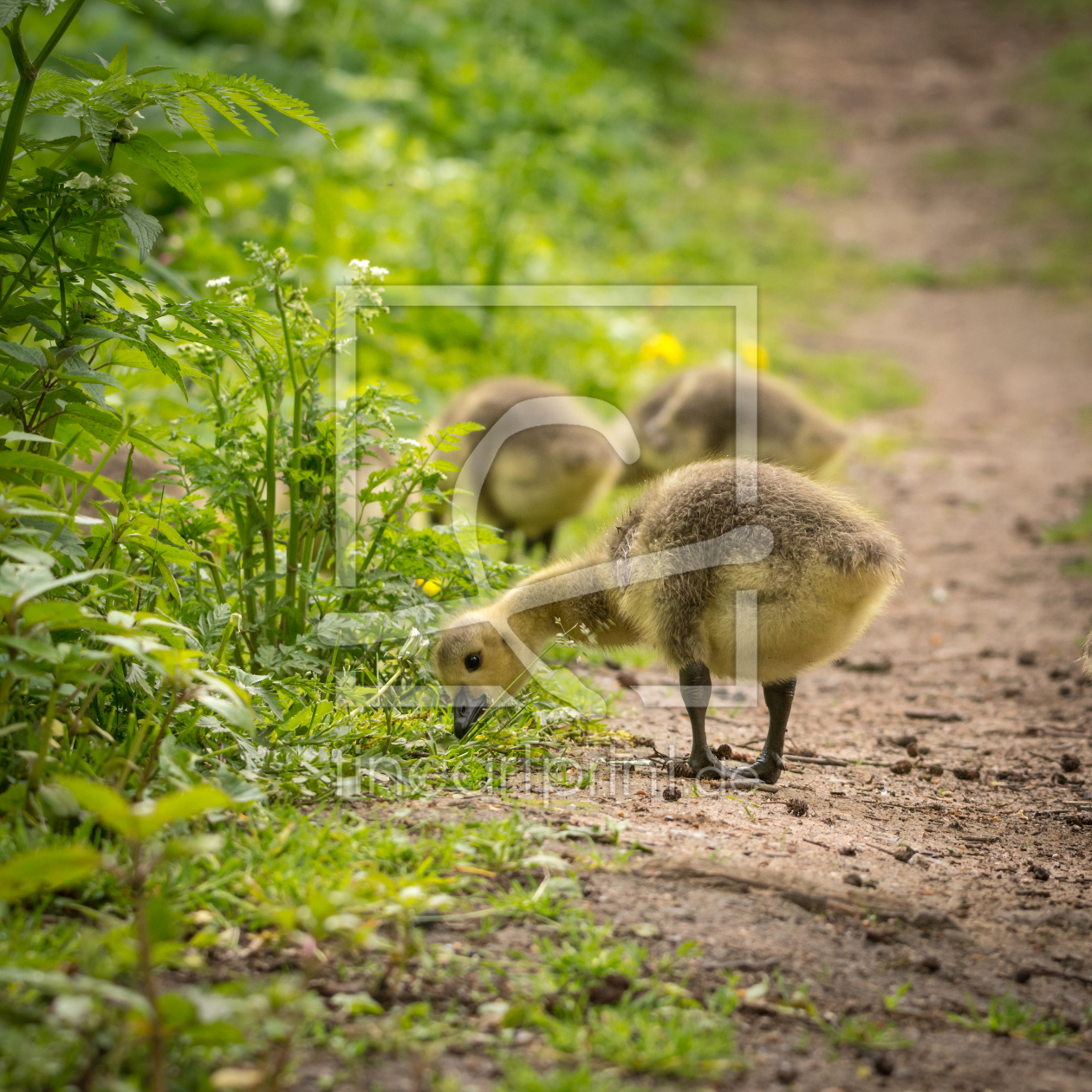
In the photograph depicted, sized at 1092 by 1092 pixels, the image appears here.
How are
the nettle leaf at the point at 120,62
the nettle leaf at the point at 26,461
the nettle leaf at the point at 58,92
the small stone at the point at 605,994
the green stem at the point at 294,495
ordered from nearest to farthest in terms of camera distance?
the small stone at the point at 605,994
the nettle leaf at the point at 26,461
the nettle leaf at the point at 58,92
the nettle leaf at the point at 120,62
the green stem at the point at 294,495

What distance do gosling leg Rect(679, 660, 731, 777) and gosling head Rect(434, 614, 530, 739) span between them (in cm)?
66

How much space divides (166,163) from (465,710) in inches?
71.4

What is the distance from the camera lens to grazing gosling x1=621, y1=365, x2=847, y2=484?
22.1ft

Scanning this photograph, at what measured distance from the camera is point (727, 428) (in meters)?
6.81

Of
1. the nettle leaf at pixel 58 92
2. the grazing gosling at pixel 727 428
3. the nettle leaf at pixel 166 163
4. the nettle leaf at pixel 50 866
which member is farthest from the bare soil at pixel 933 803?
the nettle leaf at pixel 58 92

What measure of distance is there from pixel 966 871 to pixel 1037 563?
4169mm

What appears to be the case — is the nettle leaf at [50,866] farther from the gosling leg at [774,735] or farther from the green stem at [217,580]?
the gosling leg at [774,735]

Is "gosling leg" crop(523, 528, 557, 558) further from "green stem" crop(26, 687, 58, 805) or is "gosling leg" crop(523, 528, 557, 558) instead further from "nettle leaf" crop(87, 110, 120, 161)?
"green stem" crop(26, 687, 58, 805)

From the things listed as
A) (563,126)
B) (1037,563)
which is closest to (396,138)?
(563,126)

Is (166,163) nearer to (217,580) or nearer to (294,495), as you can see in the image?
(294,495)

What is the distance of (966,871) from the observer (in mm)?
3002

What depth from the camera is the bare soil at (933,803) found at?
2352 mm

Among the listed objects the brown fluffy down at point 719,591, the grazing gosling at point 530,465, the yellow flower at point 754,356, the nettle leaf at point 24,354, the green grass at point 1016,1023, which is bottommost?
the green grass at point 1016,1023

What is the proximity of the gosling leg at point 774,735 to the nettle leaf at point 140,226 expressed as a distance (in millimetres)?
2292
